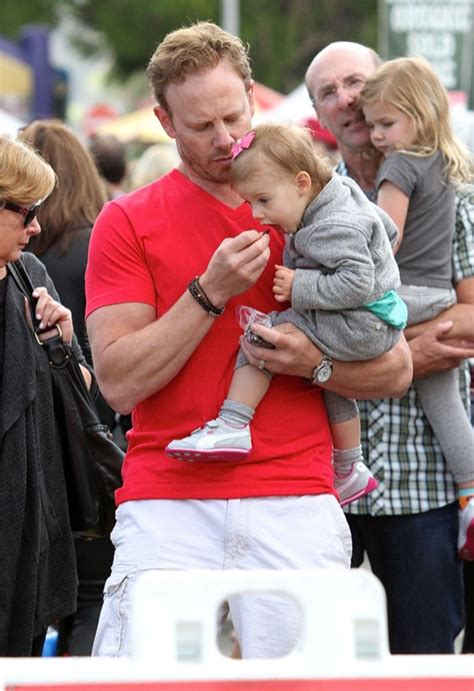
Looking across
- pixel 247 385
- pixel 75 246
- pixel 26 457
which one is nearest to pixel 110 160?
pixel 75 246

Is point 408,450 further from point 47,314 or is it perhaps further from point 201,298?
point 201,298

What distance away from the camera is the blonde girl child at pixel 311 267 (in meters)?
3.27

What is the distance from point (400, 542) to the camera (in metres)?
4.45

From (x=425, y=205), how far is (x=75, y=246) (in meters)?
1.44

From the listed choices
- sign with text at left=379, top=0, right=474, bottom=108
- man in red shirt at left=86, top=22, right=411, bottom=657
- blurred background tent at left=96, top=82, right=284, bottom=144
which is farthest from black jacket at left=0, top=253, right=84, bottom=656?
blurred background tent at left=96, top=82, right=284, bottom=144

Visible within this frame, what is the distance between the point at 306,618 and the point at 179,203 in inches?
62.4

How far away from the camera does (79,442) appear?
158 inches

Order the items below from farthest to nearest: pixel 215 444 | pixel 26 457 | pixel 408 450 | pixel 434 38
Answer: pixel 434 38
pixel 408 450
pixel 26 457
pixel 215 444

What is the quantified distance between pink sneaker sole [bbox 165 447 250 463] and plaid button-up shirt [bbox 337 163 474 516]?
4.07 feet

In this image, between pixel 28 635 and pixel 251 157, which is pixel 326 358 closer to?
pixel 251 157

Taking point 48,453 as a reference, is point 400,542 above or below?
below

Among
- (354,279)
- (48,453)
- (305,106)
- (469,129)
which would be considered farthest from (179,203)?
(305,106)

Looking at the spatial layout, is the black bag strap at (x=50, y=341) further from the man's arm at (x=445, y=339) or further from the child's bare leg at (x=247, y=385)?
the man's arm at (x=445, y=339)

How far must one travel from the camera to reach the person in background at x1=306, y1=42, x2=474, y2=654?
14.5 feet
